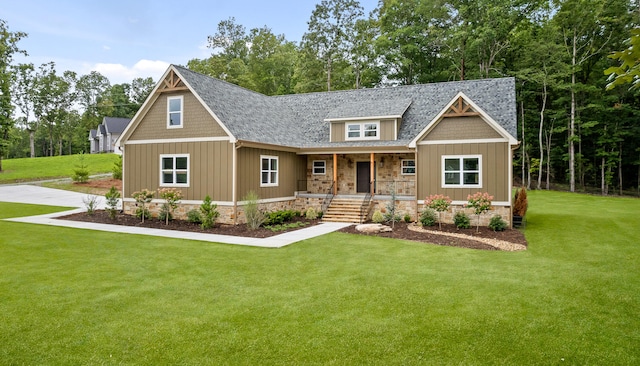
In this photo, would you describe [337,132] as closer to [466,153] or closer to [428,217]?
[466,153]

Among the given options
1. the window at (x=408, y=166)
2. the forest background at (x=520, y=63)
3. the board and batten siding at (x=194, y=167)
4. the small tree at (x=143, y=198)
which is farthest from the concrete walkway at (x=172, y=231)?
the forest background at (x=520, y=63)

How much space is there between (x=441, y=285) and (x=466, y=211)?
9045 mm

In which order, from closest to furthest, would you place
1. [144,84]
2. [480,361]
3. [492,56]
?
1. [480,361]
2. [492,56]
3. [144,84]

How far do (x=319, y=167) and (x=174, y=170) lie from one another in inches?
286

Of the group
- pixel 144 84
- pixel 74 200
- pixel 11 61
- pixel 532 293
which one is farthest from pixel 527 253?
pixel 144 84

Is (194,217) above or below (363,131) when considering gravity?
below

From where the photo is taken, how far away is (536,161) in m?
33.1

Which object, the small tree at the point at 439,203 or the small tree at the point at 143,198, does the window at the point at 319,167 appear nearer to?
the small tree at the point at 439,203

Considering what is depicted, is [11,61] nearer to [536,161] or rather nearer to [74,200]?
[74,200]

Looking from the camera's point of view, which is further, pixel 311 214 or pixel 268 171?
pixel 311 214

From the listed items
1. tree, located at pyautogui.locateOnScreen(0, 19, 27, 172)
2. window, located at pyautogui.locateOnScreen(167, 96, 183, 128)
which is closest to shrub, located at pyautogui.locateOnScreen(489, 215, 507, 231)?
window, located at pyautogui.locateOnScreen(167, 96, 183, 128)

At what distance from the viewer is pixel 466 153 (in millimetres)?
15469

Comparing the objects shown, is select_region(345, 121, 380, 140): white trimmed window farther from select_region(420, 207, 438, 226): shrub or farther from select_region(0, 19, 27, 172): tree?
select_region(0, 19, 27, 172): tree

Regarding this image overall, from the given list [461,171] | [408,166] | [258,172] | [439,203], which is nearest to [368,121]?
[408,166]
